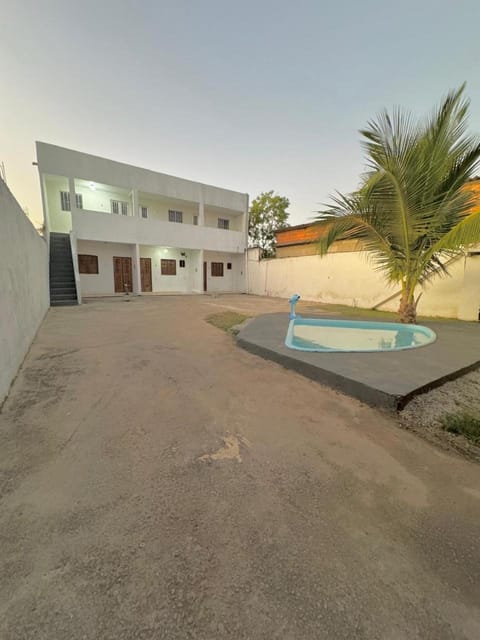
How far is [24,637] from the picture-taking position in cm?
90

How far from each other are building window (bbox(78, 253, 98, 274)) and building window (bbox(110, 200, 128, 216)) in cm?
297

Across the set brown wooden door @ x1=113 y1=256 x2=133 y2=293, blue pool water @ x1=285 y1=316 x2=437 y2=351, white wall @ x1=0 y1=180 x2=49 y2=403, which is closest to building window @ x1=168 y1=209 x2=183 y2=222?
brown wooden door @ x1=113 y1=256 x2=133 y2=293

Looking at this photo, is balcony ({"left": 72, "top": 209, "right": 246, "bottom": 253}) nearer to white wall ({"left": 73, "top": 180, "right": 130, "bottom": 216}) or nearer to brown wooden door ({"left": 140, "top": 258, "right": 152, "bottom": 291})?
white wall ({"left": 73, "top": 180, "right": 130, "bottom": 216})

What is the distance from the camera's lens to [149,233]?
45.3 feet

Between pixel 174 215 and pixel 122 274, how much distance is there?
16.2 ft

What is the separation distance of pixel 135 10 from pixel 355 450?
11.9 m

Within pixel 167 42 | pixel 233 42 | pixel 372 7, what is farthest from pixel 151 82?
pixel 372 7

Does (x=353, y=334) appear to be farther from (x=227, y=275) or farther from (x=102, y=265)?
(x=102, y=265)

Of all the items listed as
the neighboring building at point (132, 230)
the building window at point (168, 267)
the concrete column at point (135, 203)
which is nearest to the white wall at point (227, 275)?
the neighboring building at point (132, 230)

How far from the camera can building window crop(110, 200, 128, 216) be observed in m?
14.2

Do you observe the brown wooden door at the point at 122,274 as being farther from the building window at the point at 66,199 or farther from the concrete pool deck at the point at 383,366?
the concrete pool deck at the point at 383,366

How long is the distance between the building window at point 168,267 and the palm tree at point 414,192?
11.5 metres

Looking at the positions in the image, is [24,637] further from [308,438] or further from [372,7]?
[372,7]

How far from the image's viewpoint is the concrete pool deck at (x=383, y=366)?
2725 millimetres
